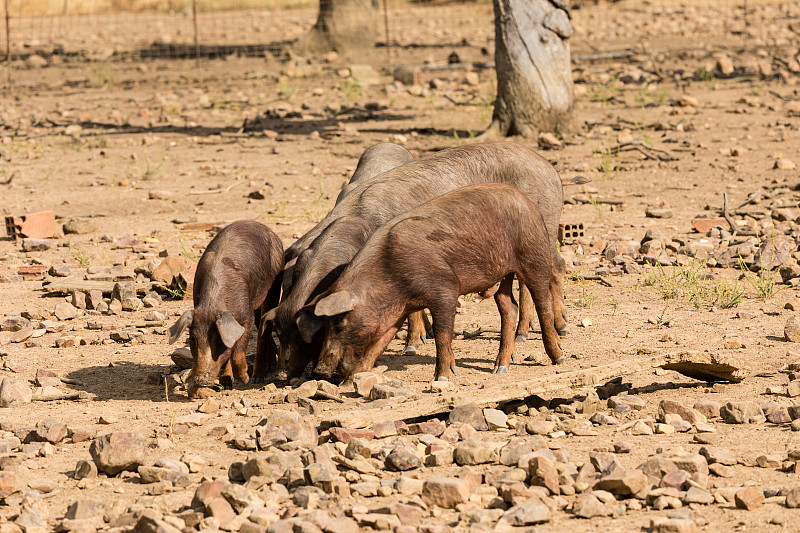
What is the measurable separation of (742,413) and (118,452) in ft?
9.47

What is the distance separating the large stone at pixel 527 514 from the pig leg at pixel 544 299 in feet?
7.22

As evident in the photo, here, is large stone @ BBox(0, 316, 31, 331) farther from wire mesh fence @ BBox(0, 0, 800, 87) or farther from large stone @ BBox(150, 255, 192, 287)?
wire mesh fence @ BBox(0, 0, 800, 87)

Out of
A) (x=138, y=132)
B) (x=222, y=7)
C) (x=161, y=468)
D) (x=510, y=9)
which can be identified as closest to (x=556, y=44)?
(x=510, y=9)

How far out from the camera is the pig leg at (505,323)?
19.7ft

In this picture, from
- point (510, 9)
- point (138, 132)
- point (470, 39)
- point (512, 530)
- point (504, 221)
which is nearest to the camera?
point (512, 530)

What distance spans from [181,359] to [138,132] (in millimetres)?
8530

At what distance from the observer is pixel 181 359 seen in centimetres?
627

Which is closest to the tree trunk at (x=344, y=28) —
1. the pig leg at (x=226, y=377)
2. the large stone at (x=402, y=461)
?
the pig leg at (x=226, y=377)

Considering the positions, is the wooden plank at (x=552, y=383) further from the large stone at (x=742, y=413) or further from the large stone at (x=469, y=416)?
the large stone at (x=742, y=413)

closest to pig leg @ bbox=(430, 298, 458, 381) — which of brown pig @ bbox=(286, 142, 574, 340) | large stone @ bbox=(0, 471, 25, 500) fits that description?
brown pig @ bbox=(286, 142, 574, 340)

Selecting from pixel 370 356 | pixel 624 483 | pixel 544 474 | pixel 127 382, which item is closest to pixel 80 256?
pixel 127 382

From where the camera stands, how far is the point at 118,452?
176 inches

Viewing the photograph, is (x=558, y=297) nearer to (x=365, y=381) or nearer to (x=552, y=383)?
(x=552, y=383)

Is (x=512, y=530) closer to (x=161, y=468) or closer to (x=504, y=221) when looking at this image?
(x=161, y=468)
